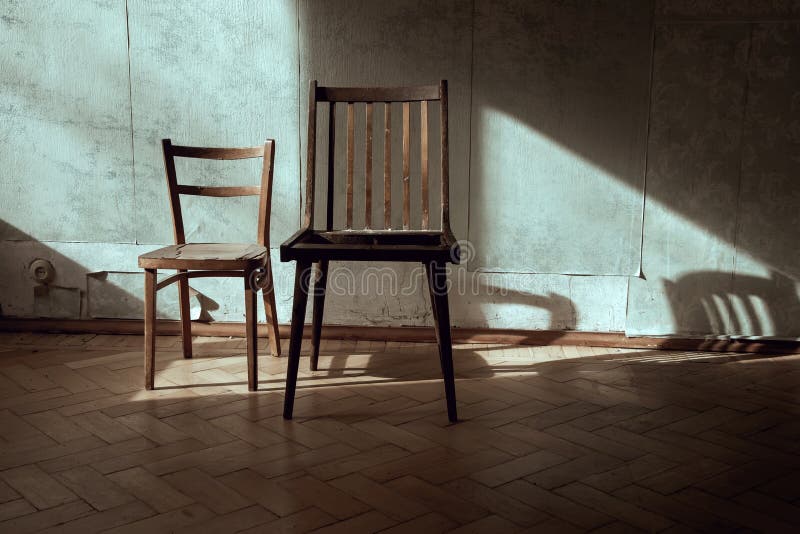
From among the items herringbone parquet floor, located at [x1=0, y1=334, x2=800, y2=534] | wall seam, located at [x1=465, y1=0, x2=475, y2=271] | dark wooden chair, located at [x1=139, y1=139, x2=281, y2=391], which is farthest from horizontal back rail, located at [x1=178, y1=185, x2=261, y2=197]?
wall seam, located at [x1=465, y1=0, x2=475, y2=271]

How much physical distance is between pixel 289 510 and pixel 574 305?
6.20 feet

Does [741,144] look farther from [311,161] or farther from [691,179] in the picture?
[311,161]

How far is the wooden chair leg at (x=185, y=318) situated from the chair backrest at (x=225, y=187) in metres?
0.18

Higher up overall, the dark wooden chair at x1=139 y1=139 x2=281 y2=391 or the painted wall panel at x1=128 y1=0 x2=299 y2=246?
the painted wall panel at x1=128 y1=0 x2=299 y2=246

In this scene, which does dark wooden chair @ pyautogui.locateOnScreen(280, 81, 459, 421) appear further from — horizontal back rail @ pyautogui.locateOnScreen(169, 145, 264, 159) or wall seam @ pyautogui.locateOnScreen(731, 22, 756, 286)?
wall seam @ pyautogui.locateOnScreen(731, 22, 756, 286)

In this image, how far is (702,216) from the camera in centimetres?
337

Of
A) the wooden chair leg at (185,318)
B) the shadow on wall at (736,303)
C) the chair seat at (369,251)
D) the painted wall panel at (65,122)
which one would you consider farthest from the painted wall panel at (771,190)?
the painted wall panel at (65,122)

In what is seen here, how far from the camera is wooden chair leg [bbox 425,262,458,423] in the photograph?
98.0 inches

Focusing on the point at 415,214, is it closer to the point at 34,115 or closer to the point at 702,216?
the point at 702,216

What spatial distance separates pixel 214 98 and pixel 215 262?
40.3 inches

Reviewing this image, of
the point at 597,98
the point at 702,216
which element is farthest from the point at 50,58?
the point at 702,216

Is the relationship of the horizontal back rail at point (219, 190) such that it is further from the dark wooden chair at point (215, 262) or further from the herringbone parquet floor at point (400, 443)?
the herringbone parquet floor at point (400, 443)

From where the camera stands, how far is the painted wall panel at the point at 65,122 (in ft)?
11.2

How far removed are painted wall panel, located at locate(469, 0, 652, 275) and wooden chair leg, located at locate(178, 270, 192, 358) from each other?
122 centimetres
